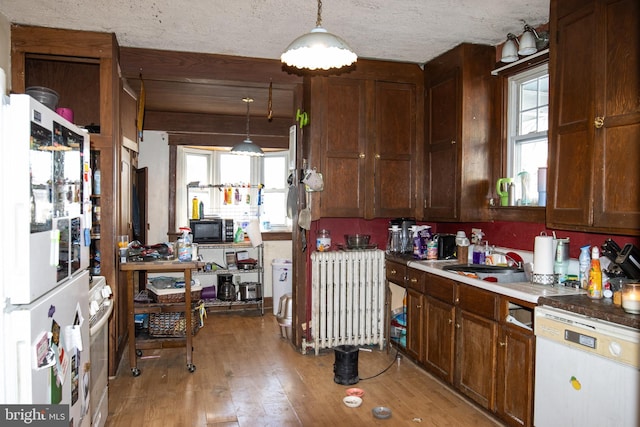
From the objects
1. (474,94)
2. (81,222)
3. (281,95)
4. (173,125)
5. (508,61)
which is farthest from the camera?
(173,125)

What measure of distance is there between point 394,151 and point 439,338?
1.68 m

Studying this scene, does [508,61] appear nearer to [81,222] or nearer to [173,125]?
[81,222]

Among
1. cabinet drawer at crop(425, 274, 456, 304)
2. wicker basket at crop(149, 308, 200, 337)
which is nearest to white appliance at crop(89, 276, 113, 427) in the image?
wicker basket at crop(149, 308, 200, 337)

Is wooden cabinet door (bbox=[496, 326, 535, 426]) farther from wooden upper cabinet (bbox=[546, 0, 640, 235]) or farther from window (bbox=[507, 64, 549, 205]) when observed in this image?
window (bbox=[507, 64, 549, 205])

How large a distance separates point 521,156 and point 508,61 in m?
0.70

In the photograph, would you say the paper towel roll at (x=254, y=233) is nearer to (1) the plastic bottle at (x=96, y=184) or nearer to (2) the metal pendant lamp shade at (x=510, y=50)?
(1) the plastic bottle at (x=96, y=184)

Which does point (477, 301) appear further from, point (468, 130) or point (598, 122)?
point (468, 130)

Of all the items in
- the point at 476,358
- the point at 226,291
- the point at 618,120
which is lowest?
the point at 226,291

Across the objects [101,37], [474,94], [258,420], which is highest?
[101,37]

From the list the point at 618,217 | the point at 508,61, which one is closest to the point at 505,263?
the point at 618,217

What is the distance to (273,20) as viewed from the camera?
3.12 metres

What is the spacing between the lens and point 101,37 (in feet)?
11.1

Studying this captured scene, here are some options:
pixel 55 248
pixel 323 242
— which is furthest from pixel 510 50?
pixel 55 248

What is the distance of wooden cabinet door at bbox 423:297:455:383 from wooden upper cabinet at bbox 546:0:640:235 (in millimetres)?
954
